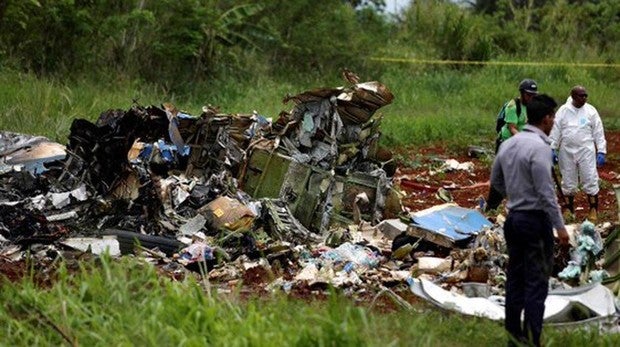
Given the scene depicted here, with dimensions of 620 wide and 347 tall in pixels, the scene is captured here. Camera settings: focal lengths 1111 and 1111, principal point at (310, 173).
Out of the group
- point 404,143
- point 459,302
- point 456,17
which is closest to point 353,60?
point 456,17

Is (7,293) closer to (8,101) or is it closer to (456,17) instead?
(8,101)

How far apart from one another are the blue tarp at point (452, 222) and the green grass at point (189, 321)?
278cm

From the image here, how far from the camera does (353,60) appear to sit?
28.3m

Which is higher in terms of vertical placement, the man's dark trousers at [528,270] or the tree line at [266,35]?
the man's dark trousers at [528,270]

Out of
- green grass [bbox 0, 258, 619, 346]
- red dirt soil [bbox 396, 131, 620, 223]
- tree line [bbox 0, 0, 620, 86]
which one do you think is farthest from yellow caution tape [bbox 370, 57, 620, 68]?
green grass [bbox 0, 258, 619, 346]

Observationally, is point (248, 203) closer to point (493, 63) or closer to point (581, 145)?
point (581, 145)

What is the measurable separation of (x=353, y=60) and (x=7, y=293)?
21592 millimetres

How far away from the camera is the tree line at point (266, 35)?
854 inches

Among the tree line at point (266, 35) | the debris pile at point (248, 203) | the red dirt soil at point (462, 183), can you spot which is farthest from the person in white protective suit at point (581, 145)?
the tree line at point (266, 35)

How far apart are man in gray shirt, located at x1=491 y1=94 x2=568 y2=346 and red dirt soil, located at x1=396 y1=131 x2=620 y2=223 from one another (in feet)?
17.7

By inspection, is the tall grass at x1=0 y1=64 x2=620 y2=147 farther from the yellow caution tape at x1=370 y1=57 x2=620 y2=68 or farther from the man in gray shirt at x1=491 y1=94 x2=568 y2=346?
the man in gray shirt at x1=491 y1=94 x2=568 y2=346

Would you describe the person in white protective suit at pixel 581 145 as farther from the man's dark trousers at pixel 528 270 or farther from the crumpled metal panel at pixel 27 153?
the man's dark trousers at pixel 528 270

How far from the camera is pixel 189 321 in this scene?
6355 millimetres

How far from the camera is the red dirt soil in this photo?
1372 cm
